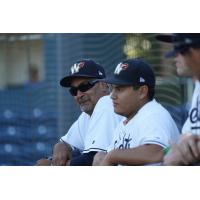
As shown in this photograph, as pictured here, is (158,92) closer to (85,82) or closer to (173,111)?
(173,111)

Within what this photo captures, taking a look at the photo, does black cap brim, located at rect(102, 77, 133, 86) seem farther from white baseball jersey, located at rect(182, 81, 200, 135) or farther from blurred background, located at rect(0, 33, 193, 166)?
blurred background, located at rect(0, 33, 193, 166)

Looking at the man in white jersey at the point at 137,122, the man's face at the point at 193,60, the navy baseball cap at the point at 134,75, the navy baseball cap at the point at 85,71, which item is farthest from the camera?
the navy baseball cap at the point at 85,71

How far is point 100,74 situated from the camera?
518cm

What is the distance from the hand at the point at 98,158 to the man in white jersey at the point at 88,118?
248mm

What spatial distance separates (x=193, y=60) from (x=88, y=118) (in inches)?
64.5

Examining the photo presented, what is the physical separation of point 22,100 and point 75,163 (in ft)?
15.1

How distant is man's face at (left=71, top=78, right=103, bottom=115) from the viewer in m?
5.16

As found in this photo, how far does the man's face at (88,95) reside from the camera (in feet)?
16.9

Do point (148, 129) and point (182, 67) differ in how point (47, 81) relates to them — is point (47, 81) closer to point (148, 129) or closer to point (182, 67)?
point (148, 129)

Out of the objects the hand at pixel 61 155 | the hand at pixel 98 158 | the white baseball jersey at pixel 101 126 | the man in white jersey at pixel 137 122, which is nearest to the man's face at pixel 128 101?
the man in white jersey at pixel 137 122

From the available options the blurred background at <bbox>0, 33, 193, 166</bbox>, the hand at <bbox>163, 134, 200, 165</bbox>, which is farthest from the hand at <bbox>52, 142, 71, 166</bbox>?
the blurred background at <bbox>0, 33, 193, 166</bbox>

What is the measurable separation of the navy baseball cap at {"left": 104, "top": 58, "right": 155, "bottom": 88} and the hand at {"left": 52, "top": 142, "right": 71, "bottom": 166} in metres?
0.98

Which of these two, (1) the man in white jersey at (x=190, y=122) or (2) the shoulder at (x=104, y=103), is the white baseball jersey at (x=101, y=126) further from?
(1) the man in white jersey at (x=190, y=122)
